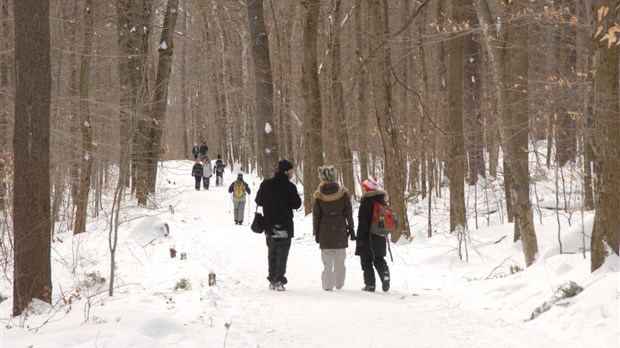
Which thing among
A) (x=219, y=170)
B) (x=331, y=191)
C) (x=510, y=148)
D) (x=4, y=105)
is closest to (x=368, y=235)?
(x=331, y=191)

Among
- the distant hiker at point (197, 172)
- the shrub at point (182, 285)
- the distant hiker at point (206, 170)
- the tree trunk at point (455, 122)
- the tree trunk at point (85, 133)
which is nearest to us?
the shrub at point (182, 285)

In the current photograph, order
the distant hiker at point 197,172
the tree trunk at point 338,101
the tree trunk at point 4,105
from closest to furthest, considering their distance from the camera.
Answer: the tree trunk at point 4,105 → the tree trunk at point 338,101 → the distant hiker at point 197,172

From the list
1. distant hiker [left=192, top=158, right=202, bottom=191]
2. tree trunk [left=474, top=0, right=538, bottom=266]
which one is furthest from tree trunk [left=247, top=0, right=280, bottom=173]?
distant hiker [left=192, top=158, right=202, bottom=191]

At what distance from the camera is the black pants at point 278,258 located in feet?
29.4

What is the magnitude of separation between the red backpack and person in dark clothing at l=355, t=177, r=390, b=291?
0.24ft

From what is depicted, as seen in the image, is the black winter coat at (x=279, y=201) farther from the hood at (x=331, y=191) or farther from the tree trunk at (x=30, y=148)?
the tree trunk at (x=30, y=148)

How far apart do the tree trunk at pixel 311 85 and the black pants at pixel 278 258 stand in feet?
20.8

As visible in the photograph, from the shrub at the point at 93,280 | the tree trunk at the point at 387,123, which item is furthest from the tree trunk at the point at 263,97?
the shrub at the point at 93,280

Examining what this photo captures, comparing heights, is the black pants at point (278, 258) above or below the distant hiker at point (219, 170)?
below

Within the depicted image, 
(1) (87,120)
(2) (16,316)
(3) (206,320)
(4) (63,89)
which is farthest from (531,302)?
(4) (63,89)

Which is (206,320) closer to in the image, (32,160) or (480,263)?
(32,160)

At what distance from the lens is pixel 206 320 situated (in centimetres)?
676

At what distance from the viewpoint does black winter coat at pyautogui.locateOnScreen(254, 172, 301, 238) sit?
912 centimetres

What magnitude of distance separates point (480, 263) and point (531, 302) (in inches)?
160
